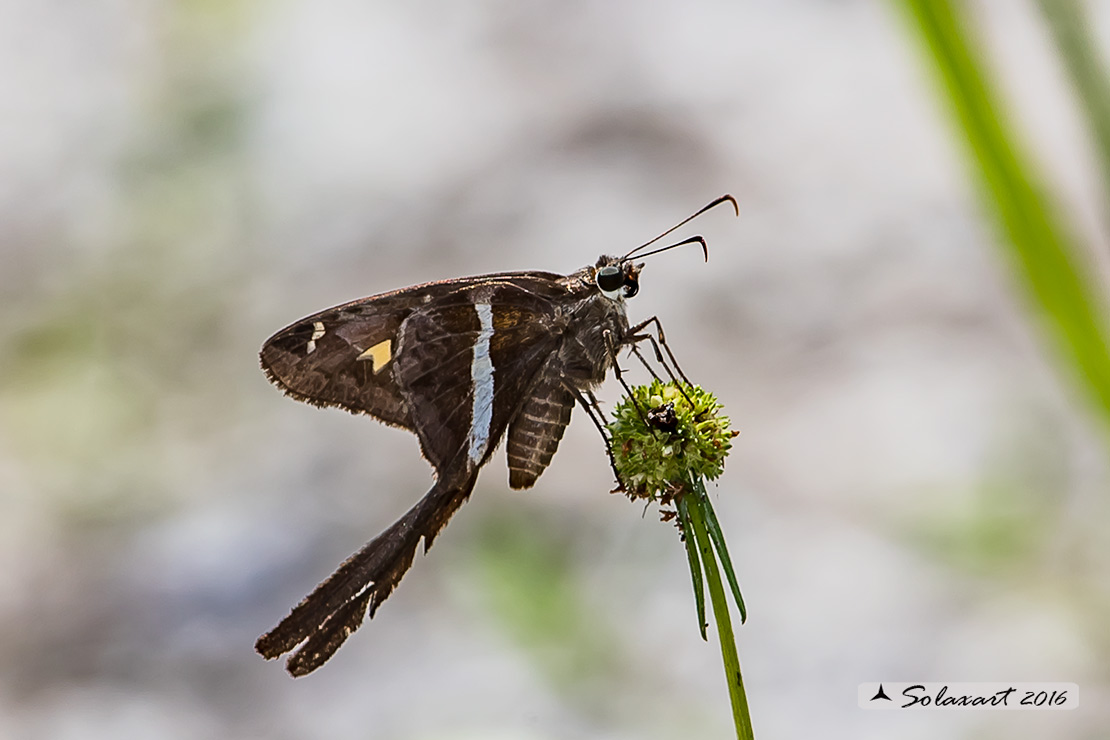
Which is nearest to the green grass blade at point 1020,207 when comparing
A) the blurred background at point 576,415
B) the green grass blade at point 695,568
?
the green grass blade at point 695,568

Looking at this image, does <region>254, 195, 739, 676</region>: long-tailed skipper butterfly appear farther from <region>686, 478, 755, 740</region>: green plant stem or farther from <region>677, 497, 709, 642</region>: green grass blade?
<region>686, 478, 755, 740</region>: green plant stem

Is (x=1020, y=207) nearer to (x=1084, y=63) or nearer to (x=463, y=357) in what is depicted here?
(x=1084, y=63)

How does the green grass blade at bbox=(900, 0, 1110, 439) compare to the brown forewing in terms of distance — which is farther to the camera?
the brown forewing

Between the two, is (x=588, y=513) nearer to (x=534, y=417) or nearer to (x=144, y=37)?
(x=534, y=417)

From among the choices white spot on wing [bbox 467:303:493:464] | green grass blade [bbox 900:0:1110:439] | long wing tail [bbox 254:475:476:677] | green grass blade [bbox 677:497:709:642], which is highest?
white spot on wing [bbox 467:303:493:464]

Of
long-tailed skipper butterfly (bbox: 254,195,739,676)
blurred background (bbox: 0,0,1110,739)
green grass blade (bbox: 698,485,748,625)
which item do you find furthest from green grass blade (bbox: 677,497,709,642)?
blurred background (bbox: 0,0,1110,739)
